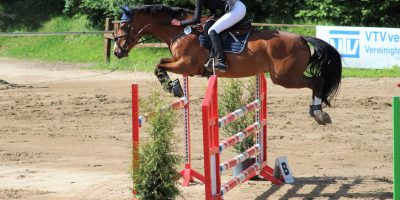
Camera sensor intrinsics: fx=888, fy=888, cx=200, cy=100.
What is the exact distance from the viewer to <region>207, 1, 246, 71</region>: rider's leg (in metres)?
10.3

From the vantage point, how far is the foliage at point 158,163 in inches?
306

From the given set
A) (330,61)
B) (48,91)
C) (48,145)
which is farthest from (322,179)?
(48,91)

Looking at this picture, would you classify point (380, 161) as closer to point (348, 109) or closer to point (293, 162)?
point (293, 162)

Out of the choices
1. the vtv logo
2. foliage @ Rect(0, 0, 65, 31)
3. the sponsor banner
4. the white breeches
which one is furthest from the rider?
foliage @ Rect(0, 0, 65, 31)

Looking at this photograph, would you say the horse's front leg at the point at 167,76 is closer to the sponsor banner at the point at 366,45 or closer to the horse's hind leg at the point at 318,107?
the horse's hind leg at the point at 318,107

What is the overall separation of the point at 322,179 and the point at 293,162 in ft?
3.82

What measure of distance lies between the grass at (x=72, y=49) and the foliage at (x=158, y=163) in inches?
568

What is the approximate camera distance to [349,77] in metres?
19.1

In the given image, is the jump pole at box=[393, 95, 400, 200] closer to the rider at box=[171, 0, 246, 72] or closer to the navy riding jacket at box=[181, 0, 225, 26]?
the rider at box=[171, 0, 246, 72]

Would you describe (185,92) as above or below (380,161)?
above

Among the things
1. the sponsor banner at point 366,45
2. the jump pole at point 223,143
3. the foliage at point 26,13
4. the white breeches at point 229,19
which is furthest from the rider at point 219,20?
the foliage at point 26,13

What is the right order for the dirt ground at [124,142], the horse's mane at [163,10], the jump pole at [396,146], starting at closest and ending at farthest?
the jump pole at [396,146] < the dirt ground at [124,142] < the horse's mane at [163,10]

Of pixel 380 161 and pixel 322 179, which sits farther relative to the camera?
pixel 380 161

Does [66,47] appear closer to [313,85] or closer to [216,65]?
[216,65]
